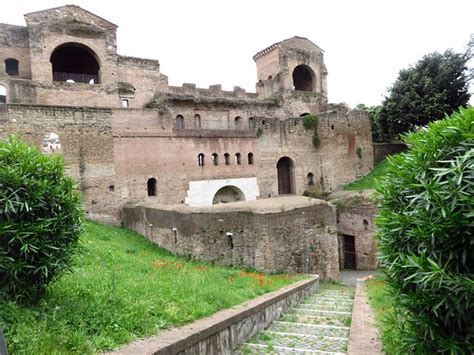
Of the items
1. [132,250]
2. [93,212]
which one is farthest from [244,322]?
[93,212]

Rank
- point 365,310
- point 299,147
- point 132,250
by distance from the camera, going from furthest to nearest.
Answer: point 299,147 → point 132,250 → point 365,310

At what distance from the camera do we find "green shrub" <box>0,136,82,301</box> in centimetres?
447

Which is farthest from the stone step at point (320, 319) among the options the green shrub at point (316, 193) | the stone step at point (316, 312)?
the green shrub at point (316, 193)

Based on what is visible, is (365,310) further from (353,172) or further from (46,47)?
(46,47)

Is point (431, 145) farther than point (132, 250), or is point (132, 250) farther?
point (132, 250)

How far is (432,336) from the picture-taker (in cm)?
328

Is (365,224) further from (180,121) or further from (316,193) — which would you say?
(180,121)

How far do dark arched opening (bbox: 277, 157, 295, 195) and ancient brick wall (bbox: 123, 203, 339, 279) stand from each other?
984 cm

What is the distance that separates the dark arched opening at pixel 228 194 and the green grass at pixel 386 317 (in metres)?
11.4

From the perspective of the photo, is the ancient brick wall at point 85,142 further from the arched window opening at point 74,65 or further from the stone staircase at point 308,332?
the stone staircase at point 308,332

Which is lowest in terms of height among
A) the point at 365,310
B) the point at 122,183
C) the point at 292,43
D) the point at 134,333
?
the point at 365,310

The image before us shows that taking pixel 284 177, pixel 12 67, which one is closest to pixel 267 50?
pixel 284 177

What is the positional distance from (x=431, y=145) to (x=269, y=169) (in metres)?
19.3

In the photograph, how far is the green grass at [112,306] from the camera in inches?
165
